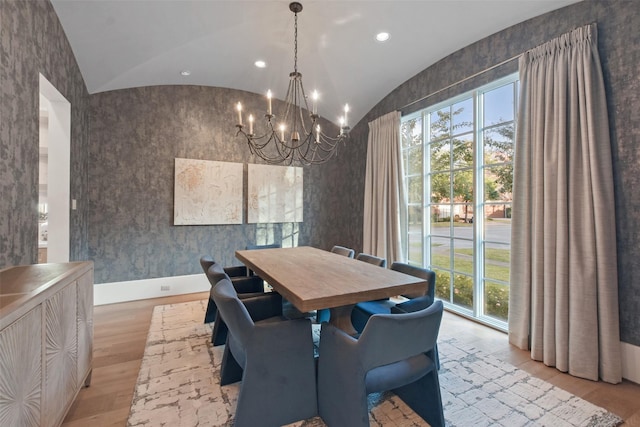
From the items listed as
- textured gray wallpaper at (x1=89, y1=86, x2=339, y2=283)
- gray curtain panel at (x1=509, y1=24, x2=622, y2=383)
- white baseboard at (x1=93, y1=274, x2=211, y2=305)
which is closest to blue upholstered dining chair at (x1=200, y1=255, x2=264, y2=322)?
white baseboard at (x1=93, y1=274, x2=211, y2=305)

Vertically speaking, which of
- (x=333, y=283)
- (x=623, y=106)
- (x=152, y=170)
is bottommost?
(x=333, y=283)

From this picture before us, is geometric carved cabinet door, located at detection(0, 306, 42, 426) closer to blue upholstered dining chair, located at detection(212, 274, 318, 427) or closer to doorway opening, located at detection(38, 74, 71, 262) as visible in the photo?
blue upholstered dining chair, located at detection(212, 274, 318, 427)

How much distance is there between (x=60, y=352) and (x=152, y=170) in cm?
307

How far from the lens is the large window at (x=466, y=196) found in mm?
2998

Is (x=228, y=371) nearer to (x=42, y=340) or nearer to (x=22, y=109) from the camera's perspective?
(x=42, y=340)

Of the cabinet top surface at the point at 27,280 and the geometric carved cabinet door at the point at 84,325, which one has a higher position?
the cabinet top surface at the point at 27,280

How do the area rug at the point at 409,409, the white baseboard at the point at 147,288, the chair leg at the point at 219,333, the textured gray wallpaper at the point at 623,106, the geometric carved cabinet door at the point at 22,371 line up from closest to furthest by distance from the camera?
the geometric carved cabinet door at the point at 22,371 < the area rug at the point at 409,409 < the textured gray wallpaper at the point at 623,106 < the chair leg at the point at 219,333 < the white baseboard at the point at 147,288

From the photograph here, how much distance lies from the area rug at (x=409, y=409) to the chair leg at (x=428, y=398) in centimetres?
6

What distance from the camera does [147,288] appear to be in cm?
398

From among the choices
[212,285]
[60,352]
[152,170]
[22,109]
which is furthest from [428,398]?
[152,170]

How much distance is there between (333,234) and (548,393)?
3678 millimetres

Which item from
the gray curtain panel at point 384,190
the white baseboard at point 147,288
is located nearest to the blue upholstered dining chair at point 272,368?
the gray curtain panel at point 384,190

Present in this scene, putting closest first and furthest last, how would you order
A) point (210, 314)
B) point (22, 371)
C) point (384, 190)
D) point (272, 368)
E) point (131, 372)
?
point (22, 371), point (272, 368), point (131, 372), point (210, 314), point (384, 190)

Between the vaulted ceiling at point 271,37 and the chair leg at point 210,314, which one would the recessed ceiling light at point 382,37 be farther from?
the chair leg at point 210,314
